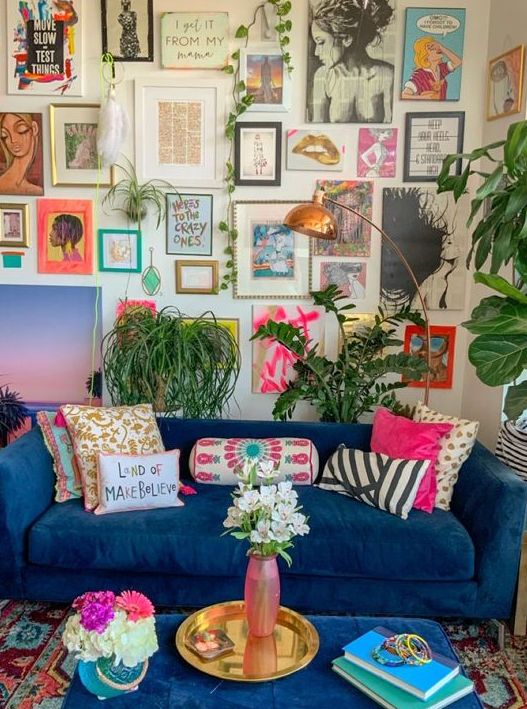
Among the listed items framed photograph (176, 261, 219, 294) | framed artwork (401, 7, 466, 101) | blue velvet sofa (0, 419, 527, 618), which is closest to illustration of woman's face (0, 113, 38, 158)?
framed photograph (176, 261, 219, 294)

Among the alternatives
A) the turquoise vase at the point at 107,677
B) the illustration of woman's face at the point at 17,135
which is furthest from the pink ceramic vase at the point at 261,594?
the illustration of woman's face at the point at 17,135

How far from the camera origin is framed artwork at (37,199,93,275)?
3.40 meters

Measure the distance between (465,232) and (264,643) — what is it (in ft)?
7.66

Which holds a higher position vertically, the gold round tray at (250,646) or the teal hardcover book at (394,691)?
the teal hardcover book at (394,691)

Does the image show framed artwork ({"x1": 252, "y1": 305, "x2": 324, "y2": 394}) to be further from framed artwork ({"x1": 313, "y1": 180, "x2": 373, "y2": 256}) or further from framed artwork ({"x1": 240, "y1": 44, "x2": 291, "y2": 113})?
framed artwork ({"x1": 240, "y1": 44, "x2": 291, "y2": 113})

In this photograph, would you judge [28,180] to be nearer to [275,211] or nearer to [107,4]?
[107,4]

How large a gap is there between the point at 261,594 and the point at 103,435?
4.07 ft

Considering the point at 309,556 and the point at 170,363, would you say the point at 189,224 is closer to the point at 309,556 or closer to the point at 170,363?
the point at 170,363

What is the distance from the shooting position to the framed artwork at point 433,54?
323cm

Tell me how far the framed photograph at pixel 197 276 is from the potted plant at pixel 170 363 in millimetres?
226

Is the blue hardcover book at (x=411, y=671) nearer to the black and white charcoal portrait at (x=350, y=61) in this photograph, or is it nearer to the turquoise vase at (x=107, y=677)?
the turquoise vase at (x=107, y=677)

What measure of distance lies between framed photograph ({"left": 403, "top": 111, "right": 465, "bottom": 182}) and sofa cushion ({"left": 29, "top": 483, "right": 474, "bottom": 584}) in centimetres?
178

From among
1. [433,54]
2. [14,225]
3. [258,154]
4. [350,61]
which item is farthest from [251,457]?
[433,54]

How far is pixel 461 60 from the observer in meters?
3.25
